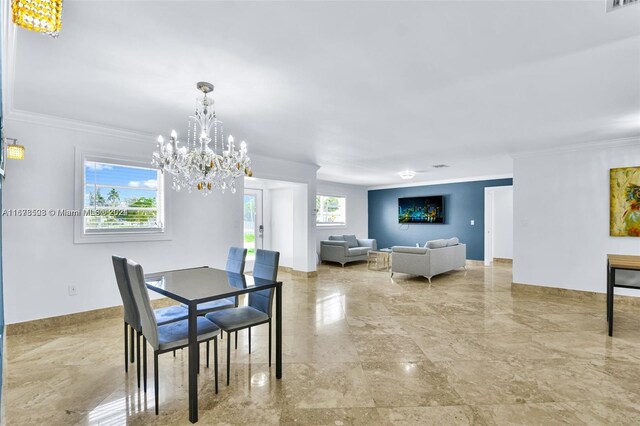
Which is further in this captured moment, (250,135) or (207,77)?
(250,135)

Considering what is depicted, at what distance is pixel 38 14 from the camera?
1.44m

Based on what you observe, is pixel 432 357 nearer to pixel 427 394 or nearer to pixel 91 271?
pixel 427 394

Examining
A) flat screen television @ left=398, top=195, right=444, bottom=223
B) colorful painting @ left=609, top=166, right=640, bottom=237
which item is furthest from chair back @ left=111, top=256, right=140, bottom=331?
flat screen television @ left=398, top=195, right=444, bottom=223

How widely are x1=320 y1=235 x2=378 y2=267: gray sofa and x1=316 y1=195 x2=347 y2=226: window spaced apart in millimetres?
745

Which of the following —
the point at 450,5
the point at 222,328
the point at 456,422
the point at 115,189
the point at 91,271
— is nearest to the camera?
the point at 450,5

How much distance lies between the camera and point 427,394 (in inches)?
91.1

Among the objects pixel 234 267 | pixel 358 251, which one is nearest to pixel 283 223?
pixel 358 251

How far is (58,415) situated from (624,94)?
206 inches

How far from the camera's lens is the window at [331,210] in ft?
31.5

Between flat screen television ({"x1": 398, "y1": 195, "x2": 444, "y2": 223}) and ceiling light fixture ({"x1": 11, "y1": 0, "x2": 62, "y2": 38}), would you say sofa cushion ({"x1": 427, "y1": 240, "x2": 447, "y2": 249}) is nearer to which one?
flat screen television ({"x1": 398, "y1": 195, "x2": 444, "y2": 223})

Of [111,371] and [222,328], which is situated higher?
[222,328]

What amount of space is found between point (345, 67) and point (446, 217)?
7676 millimetres

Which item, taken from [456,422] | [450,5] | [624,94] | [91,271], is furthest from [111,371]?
[624,94]

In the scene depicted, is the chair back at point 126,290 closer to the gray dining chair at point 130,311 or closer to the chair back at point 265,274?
the gray dining chair at point 130,311
